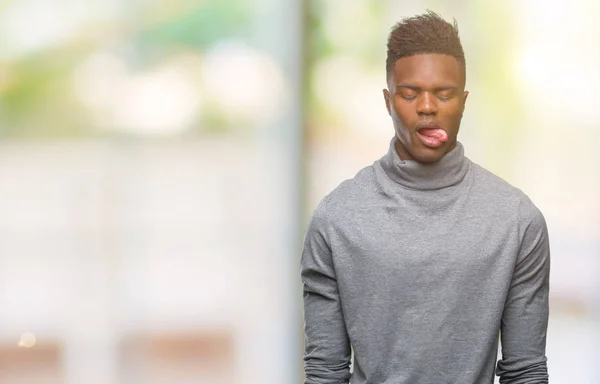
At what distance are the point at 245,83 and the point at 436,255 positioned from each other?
159 centimetres

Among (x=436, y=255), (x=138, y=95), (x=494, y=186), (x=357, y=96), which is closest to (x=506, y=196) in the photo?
(x=494, y=186)

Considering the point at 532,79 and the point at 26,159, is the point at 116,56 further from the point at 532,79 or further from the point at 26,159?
the point at 532,79

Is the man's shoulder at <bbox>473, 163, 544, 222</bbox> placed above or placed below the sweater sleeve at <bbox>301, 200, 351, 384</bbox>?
above

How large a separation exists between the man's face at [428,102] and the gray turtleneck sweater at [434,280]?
0.12 feet

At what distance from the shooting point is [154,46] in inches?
116

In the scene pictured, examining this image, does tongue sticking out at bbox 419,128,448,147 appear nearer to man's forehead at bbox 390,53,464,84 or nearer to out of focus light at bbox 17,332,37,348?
man's forehead at bbox 390,53,464,84

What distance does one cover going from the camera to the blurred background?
2.91m

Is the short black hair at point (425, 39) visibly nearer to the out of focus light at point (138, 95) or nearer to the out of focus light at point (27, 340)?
the out of focus light at point (138, 95)

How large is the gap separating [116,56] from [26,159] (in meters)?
0.40

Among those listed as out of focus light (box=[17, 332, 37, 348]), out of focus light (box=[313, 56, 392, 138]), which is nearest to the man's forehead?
out of focus light (box=[313, 56, 392, 138])

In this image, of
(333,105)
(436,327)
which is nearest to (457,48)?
(436,327)

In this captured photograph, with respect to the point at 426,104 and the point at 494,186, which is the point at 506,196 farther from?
the point at 426,104

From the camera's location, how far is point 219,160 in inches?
119

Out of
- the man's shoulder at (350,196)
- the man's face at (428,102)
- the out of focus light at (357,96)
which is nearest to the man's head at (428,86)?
the man's face at (428,102)
